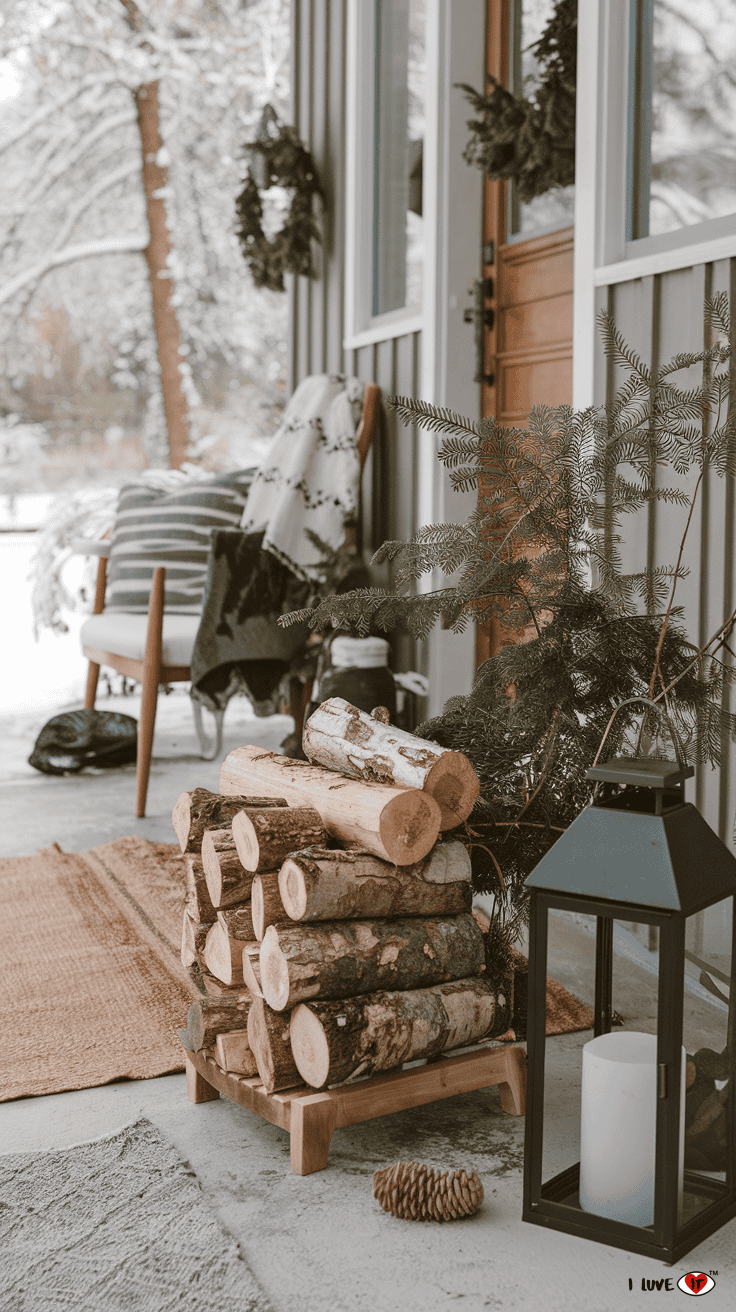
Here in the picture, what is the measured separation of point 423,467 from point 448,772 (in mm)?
2029

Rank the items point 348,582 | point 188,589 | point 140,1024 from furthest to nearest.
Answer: point 188,589 < point 348,582 < point 140,1024

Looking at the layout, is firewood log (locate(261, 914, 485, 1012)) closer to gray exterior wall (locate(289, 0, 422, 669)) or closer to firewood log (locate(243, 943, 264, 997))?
firewood log (locate(243, 943, 264, 997))

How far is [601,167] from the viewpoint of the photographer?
246 cm

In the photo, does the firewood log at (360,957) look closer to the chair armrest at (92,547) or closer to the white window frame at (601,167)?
the white window frame at (601,167)

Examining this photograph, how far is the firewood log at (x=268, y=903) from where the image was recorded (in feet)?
5.14

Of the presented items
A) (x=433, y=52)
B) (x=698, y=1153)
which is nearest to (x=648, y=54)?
(x=433, y=52)

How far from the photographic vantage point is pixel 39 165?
9633 millimetres

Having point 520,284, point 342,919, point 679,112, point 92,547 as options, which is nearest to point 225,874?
point 342,919

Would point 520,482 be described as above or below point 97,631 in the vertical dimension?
above

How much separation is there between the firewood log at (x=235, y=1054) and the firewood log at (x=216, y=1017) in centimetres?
2

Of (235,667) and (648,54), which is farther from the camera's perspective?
(235,667)

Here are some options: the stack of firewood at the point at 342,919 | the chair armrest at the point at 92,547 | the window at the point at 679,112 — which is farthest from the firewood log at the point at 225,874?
the chair armrest at the point at 92,547

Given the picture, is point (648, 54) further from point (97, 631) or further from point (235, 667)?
point (97, 631)

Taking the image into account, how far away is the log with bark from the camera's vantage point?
5.18 feet
